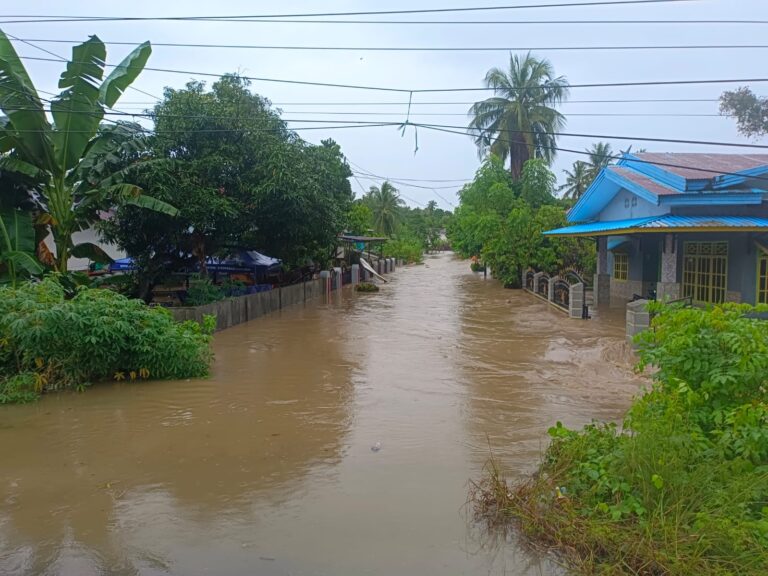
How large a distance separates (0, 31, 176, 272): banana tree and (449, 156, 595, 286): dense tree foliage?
18273 mm

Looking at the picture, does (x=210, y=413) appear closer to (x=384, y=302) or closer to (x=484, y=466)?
(x=484, y=466)

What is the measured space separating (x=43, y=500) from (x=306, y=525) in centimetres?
266

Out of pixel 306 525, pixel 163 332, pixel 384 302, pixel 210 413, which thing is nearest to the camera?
pixel 306 525

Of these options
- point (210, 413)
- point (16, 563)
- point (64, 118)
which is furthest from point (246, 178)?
point (16, 563)

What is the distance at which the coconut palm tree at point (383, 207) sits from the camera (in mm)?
62281

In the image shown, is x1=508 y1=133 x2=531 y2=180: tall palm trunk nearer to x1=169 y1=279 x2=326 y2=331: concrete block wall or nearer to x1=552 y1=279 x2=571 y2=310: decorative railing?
x1=552 y1=279 x2=571 y2=310: decorative railing

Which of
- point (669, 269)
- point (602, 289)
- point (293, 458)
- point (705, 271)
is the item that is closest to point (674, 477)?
point (293, 458)

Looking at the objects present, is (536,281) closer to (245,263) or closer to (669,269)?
(669,269)

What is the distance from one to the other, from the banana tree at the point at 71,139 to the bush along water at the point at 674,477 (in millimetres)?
10810

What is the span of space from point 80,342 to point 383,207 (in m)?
53.9

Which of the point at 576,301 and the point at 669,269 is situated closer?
the point at 669,269

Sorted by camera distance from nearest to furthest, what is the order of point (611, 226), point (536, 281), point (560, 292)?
point (611, 226) < point (560, 292) < point (536, 281)

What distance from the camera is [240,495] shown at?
6043 millimetres

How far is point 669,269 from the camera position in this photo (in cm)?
1723
